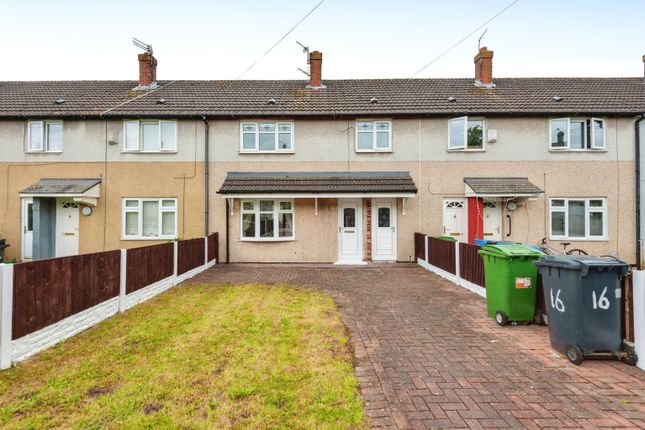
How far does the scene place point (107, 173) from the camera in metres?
13.2

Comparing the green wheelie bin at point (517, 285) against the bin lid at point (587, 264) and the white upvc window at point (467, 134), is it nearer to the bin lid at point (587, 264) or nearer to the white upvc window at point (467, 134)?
the bin lid at point (587, 264)

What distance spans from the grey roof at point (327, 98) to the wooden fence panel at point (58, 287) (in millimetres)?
8928

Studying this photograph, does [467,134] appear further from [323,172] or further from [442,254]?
[323,172]

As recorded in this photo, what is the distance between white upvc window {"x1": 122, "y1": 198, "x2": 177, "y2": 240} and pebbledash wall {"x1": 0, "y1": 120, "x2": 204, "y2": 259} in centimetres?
22

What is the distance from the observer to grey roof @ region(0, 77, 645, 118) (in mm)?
13219

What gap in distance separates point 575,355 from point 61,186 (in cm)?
1609

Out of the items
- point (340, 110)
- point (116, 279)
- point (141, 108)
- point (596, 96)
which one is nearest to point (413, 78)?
point (340, 110)

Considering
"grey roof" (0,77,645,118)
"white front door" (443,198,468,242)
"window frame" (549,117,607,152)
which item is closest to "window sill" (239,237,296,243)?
"grey roof" (0,77,645,118)

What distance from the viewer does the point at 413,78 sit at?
16.8m

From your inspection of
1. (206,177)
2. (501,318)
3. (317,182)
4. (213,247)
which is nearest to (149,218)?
(206,177)

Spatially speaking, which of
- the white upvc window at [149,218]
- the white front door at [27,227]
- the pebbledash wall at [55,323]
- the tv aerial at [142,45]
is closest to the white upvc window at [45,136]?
the white front door at [27,227]

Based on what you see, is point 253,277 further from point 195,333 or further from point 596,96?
point 596,96

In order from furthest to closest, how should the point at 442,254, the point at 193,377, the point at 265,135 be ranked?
the point at 265,135
the point at 442,254
the point at 193,377

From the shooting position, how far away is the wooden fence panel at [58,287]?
4.29m
